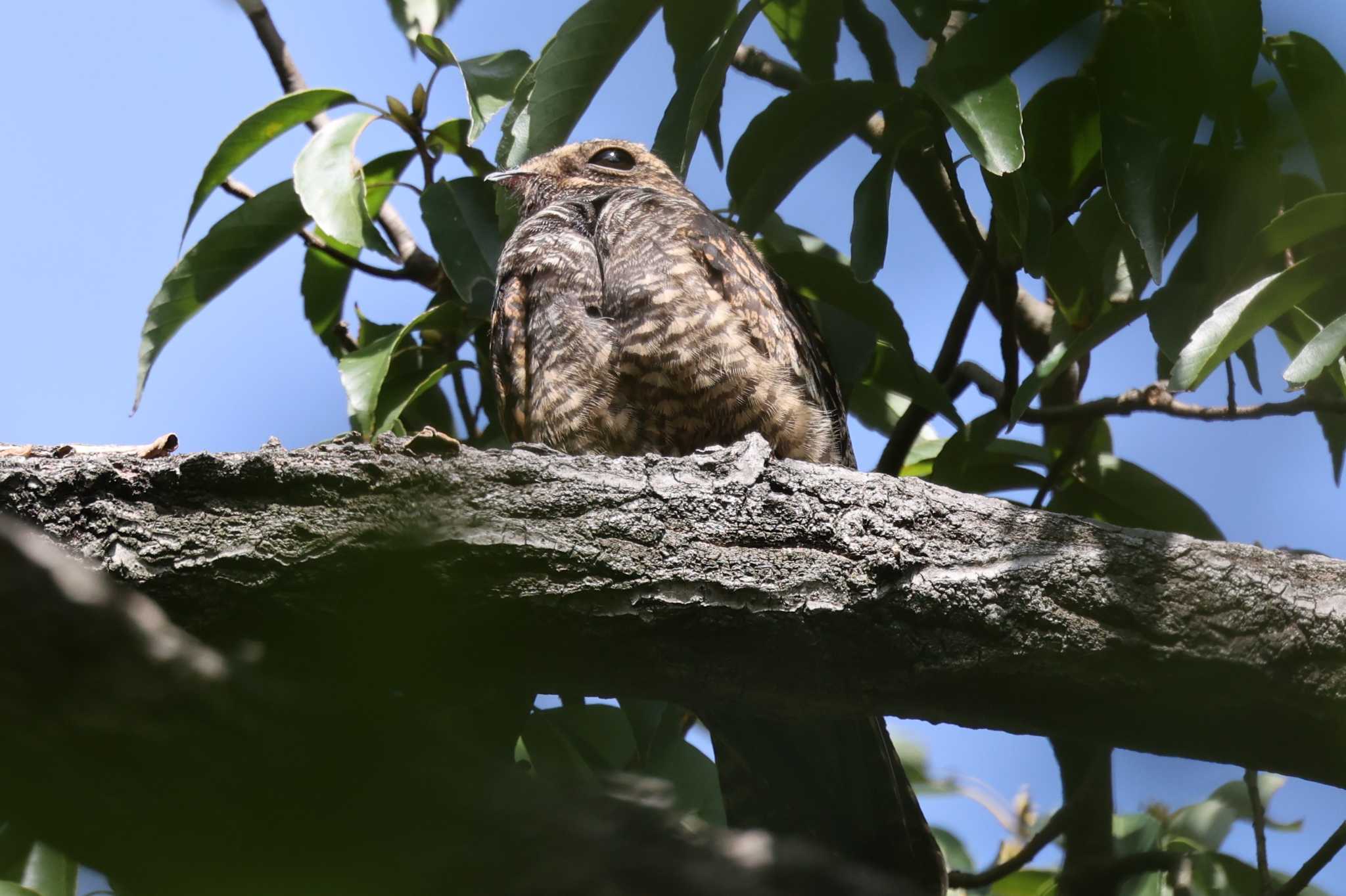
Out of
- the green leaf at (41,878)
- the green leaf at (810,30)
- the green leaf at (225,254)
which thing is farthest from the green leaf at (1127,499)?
the green leaf at (41,878)

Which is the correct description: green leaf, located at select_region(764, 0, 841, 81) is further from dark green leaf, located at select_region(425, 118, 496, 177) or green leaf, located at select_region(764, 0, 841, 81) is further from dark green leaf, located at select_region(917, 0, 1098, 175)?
dark green leaf, located at select_region(425, 118, 496, 177)

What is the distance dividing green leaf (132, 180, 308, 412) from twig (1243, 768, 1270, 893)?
9.20 feet

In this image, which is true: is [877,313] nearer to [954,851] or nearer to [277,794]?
[954,851]

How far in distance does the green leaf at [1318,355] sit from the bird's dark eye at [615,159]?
270cm

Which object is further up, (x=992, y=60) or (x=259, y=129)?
(x=259, y=129)

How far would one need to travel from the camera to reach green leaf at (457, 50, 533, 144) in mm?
3125

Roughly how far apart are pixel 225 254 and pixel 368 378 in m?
0.76

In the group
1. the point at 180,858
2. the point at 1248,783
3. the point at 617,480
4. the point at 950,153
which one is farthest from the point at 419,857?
the point at 950,153

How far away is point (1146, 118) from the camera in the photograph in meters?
2.48

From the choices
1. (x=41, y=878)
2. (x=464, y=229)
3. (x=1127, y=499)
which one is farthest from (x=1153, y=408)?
(x=41, y=878)

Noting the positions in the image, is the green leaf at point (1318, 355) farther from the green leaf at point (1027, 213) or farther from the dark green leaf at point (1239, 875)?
the dark green leaf at point (1239, 875)

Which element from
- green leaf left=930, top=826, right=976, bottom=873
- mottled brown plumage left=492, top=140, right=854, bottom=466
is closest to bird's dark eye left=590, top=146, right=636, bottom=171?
mottled brown plumage left=492, top=140, right=854, bottom=466

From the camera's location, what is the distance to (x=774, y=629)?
72.0 inches

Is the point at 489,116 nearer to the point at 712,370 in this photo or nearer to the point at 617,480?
the point at 712,370
